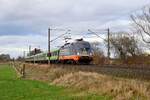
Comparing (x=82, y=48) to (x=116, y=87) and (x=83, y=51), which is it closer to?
(x=83, y=51)

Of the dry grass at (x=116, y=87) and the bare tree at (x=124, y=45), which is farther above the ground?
the bare tree at (x=124, y=45)

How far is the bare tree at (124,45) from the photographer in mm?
88750

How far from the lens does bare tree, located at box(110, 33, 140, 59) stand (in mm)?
88750

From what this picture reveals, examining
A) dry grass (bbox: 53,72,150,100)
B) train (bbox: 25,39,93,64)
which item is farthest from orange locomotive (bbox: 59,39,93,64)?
dry grass (bbox: 53,72,150,100)

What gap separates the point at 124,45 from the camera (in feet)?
311

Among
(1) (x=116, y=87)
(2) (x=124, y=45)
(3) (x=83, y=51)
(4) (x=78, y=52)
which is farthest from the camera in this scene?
(2) (x=124, y=45)

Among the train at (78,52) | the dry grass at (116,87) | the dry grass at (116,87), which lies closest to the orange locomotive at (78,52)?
the train at (78,52)

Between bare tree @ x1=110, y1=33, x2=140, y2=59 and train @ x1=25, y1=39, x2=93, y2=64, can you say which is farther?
bare tree @ x1=110, y1=33, x2=140, y2=59

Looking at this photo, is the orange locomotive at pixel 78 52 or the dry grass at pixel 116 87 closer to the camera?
the dry grass at pixel 116 87

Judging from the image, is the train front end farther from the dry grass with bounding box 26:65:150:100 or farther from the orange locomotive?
the dry grass with bounding box 26:65:150:100

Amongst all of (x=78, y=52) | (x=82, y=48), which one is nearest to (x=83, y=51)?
(x=82, y=48)

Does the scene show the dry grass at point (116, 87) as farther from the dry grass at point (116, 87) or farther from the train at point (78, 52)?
the train at point (78, 52)

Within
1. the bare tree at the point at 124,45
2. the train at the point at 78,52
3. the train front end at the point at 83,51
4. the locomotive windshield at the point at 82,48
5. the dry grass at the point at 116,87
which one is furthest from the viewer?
the bare tree at the point at 124,45

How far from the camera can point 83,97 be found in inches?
735
